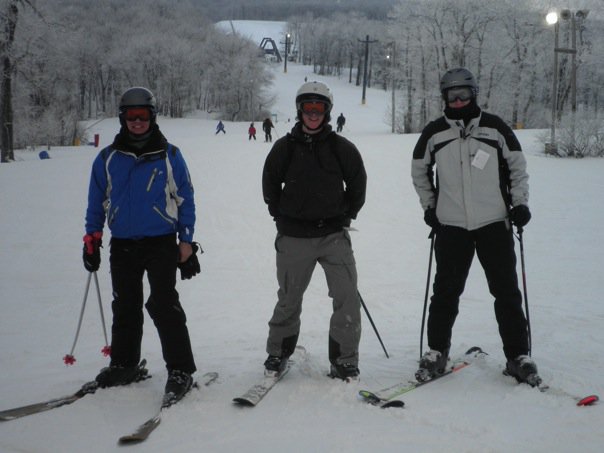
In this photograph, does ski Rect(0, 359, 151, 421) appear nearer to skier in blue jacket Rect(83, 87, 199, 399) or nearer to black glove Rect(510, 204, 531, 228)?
skier in blue jacket Rect(83, 87, 199, 399)

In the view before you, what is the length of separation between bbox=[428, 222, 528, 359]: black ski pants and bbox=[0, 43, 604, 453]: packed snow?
34 cm

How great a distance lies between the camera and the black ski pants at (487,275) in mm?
3596

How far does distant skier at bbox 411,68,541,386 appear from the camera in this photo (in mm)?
3588

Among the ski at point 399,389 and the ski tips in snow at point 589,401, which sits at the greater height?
the ski tips in snow at point 589,401

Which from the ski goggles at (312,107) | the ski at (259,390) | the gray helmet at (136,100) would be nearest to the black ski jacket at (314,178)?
the ski goggles at (312,107)

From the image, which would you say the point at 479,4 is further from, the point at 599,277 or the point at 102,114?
the point at 102,114

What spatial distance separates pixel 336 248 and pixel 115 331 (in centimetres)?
167

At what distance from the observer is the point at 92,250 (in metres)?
3.50

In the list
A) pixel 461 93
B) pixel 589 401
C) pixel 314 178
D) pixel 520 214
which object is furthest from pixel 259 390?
pixel 461 93

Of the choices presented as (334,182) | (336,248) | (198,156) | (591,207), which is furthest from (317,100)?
(198,156)

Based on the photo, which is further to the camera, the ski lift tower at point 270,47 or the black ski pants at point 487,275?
the ski lift tower at point 270,47

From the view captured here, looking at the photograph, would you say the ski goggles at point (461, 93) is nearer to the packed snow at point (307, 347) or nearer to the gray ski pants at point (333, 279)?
the gray ski pants at point (333, 279)

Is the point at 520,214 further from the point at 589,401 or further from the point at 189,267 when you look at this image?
the point at 189,267

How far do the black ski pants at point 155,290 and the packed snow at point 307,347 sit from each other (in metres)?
0.36
